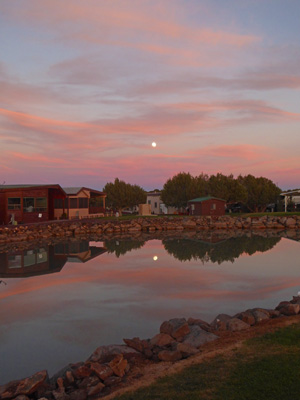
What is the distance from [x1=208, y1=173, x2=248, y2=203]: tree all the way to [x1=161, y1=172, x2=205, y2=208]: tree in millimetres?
2889

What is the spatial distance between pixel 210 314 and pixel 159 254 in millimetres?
10670

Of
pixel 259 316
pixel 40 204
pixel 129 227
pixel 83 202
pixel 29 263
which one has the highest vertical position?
pixel 83 202

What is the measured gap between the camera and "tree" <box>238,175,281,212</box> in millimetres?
70875

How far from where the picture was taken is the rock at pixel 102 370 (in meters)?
5.62

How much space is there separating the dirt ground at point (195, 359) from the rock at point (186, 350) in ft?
0.39

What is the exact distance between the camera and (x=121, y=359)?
5.91 meters

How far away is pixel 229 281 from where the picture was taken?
513 inches

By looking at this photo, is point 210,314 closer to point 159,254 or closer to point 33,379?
point 33,379

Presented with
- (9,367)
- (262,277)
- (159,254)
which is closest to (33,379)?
(9,367)

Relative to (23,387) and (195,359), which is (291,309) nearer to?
(195,359)

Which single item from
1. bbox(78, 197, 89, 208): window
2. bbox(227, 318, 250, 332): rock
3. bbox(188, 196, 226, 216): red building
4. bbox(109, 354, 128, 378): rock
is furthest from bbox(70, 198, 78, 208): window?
bbox(109, 354, 128, 378): rock

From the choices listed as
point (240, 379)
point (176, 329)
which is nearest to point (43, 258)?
point (176, 329)

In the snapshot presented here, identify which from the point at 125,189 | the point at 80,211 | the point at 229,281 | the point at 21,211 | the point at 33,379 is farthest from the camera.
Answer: the point at 125,189

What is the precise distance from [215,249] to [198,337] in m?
14.9
